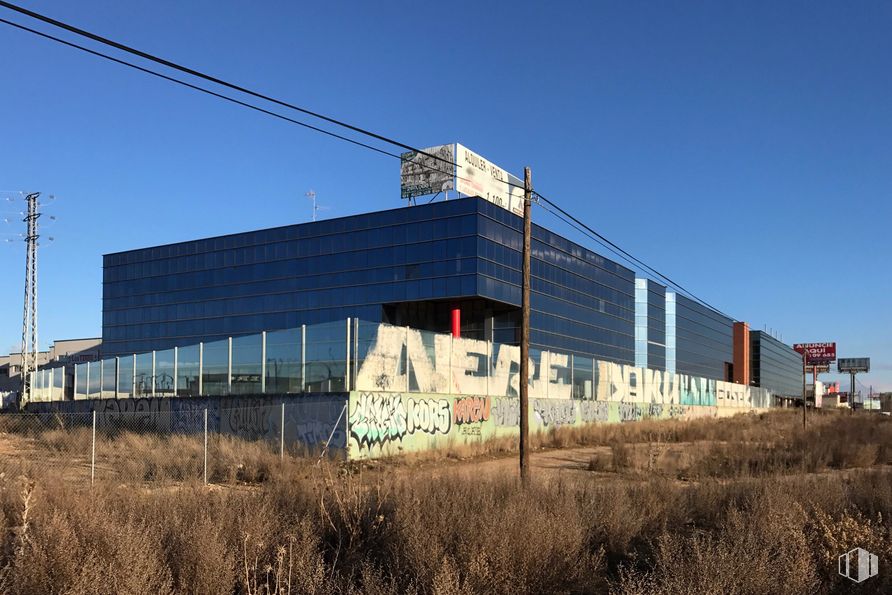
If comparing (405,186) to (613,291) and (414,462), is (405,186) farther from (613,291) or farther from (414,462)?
(414,462)

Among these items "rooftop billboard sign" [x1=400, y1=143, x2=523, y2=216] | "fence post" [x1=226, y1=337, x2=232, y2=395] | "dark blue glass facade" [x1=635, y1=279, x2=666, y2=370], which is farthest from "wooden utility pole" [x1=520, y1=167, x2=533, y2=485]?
"dark blue glass facade" [x1=635, y1=279, x2=666, y2=370]

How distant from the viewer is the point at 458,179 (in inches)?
2276

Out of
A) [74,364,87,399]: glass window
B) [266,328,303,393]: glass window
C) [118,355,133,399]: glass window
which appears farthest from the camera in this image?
[74,364,87,399]: glass window

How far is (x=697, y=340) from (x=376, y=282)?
59412 millimetres

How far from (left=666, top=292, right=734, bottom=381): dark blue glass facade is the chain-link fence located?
237 ft

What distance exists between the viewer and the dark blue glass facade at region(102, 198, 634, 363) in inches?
2188

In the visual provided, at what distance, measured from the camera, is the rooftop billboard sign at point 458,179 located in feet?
190

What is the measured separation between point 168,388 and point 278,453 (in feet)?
31.3

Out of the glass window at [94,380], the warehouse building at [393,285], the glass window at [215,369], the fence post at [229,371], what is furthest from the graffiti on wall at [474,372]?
the glass window at [94,380]

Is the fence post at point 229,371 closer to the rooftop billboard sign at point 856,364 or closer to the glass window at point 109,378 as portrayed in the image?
the glass window at point 109,378

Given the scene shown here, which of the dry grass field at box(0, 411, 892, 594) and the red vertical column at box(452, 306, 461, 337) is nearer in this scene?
the dry grass field at box(0, 411, 892, 594)

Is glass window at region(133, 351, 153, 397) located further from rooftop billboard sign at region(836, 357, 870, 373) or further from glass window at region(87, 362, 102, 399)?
rooftop billboard sign at region(836, 357, 870, 373)

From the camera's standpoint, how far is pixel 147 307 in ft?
242

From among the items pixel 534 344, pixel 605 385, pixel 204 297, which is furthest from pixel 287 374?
pixel 204 297
